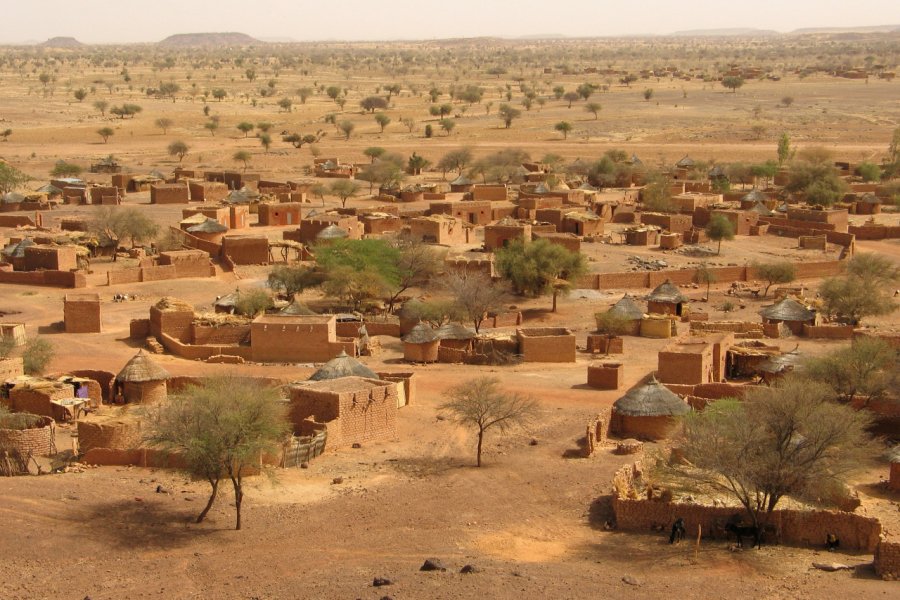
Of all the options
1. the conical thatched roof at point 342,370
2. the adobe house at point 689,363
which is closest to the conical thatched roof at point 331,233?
the adobe house at point 689,363

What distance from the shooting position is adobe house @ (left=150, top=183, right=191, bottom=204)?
2218 inches

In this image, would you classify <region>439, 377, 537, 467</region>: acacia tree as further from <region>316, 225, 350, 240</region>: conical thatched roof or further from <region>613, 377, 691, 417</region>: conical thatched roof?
<region>316, 225, 350, 240</region>: conical thatched roof

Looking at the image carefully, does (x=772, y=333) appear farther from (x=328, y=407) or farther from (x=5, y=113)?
(x=5, y=113)

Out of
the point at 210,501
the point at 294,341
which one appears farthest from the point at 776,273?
the point at 210,501

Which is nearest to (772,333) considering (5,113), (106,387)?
(106,387)

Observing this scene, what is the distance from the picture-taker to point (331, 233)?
147ft

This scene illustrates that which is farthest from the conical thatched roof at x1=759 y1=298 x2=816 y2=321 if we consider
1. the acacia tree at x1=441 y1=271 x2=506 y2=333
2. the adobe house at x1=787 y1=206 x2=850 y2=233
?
the adobe house at x1=787 y1=206 x2=850 y2=233

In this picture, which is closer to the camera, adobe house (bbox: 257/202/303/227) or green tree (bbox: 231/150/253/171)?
adobe house (bbox: 257/202/303/227)

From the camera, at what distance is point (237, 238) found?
42875mm

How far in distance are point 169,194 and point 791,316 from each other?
31441 millimetres

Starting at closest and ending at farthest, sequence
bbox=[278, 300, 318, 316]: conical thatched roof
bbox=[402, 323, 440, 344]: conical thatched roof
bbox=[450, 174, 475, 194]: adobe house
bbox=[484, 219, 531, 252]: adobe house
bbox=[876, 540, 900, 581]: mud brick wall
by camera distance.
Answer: bbox=[876, 540, 900, 581]: mud brick wall, bbox=[402, 323, 440, 344]: conical thatched roof, bbox=[278, 300, 318, 316]: conical thatched roof, bbox=[484, 219, 531, 252]: adobe house, bbox=[450, 174, 475, 194]: adobe house

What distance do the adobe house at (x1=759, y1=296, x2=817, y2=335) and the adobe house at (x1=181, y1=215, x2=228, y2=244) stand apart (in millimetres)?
19765

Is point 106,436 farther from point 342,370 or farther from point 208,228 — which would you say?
point 208,228

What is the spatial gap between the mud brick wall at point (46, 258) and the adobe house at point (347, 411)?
1893 centimetres
